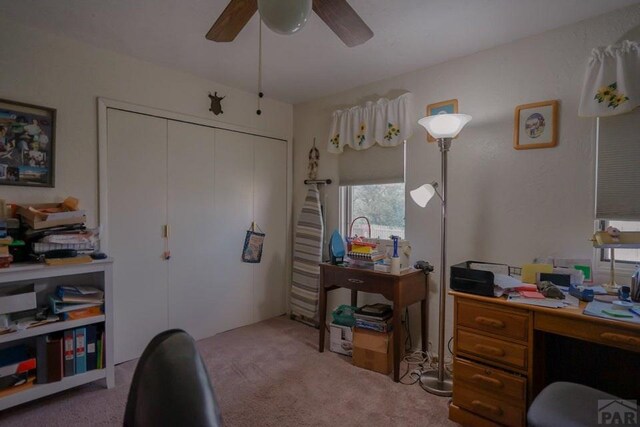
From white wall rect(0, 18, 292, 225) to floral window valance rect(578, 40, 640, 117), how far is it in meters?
2.83

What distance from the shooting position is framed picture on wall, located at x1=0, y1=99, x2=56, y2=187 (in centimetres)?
198

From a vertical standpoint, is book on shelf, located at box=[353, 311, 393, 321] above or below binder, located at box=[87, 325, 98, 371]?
above

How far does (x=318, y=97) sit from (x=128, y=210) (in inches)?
80.4

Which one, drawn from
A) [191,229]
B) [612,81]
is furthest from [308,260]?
[612,81]

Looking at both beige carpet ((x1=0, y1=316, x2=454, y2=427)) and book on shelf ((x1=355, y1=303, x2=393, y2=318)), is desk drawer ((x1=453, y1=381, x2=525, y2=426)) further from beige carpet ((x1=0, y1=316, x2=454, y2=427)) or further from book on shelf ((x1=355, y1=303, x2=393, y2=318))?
→ book on shelf ((x1=355, y1=303, x2=393, y2=318))

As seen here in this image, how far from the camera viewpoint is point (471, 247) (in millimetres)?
2363

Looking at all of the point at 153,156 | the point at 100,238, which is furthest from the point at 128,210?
the point at 153,156

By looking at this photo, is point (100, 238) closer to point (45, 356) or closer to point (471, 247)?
point (45, 356)

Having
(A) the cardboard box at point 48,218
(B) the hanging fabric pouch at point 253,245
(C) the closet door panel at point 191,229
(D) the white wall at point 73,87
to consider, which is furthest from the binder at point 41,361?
(B) the hanging fabric pouch at point 253,245

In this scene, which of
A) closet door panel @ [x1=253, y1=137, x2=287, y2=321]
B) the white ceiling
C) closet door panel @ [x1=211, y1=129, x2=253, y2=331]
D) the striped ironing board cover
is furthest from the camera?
closet door panel @ [x1=253, y1=137, x2=287, y2=321]

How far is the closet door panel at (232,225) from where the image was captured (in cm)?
300

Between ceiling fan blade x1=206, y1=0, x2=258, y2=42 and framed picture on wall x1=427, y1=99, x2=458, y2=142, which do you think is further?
framed picture on wall x1=427, y1=99, x2=458, y2=142

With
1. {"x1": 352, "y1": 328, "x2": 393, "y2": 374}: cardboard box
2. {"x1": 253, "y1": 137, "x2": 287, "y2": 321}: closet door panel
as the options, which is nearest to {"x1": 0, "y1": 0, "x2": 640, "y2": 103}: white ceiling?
{"x1": 253, "y1": 137, "x2": 287, "y2": 321}: closet door panel

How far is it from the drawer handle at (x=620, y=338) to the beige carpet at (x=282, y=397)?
0.91 m
